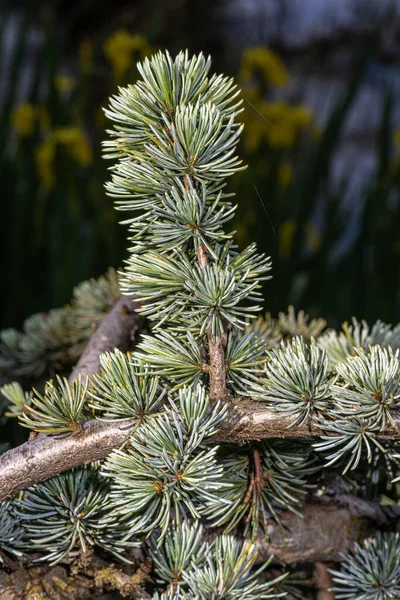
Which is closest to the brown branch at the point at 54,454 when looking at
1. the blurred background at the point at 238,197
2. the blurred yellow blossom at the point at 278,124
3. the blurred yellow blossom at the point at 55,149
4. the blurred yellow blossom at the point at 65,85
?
the blurred background at the point at 238,197

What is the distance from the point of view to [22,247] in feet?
3.71

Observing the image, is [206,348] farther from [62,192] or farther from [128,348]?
[62,192]

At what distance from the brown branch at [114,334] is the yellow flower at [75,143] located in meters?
0.74

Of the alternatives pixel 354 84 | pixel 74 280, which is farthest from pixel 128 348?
pixel 354 84

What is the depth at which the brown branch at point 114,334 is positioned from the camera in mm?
421

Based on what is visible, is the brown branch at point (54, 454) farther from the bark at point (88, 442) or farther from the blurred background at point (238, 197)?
the blurred background at point (238, 197)

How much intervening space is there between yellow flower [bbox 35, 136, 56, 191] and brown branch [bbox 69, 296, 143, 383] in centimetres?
80

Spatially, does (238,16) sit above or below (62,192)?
above

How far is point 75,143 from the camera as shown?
1.20 metres

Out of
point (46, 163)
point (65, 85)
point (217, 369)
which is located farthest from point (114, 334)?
point (65, 85)

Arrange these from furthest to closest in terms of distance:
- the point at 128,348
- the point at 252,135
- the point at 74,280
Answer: the point at 252,135, the point at 74,280, the point at 128,348

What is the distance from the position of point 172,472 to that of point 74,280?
2.82ft

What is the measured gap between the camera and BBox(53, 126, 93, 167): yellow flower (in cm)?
115

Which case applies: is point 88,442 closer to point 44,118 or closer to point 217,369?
point 217,369
